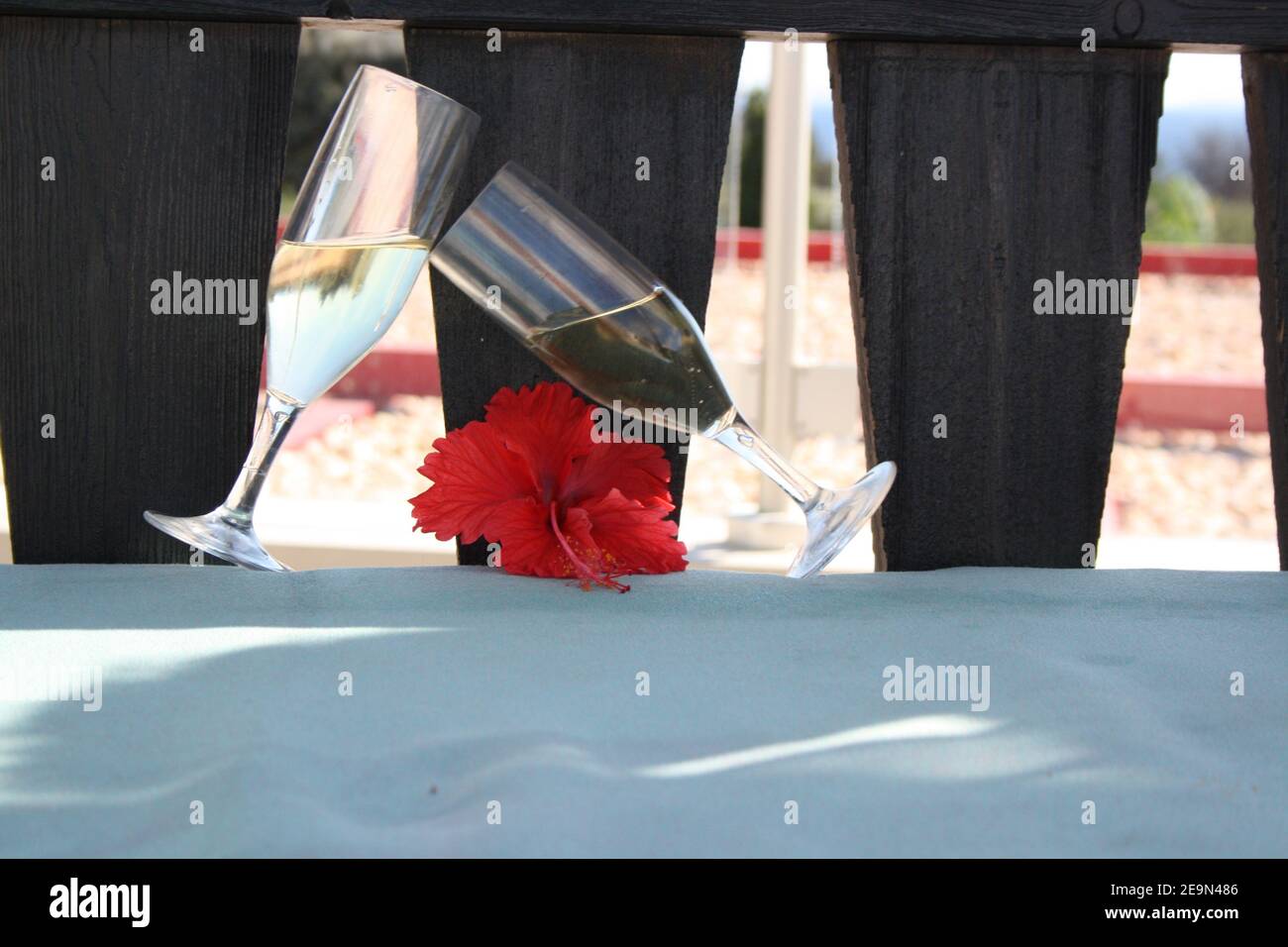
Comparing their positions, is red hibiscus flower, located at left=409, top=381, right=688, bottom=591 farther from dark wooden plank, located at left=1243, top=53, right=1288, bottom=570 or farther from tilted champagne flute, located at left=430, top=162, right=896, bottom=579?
dark wooden plank, located at left=1243, top=53, right=1288, bottom=570

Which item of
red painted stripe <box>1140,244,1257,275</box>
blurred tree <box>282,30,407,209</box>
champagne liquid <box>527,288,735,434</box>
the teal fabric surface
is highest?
blurred tree <box>282,30,407,209</box>

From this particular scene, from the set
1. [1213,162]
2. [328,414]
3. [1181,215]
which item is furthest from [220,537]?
[1213,162]

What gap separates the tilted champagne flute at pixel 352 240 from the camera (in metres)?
1.05

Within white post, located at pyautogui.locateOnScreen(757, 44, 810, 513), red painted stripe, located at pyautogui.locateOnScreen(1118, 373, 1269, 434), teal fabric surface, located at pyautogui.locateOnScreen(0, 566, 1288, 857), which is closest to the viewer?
teal fabric surface, located at pyautogui.locateOnScreen(0, 566, 1288, 857)

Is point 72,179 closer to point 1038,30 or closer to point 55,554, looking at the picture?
point 55,554

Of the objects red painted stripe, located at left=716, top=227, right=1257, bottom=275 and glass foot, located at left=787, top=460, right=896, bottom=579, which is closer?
glass foot, located at left=787, top=460, right=896, bottom=579

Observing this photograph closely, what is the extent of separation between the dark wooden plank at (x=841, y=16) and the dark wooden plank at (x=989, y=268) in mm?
29

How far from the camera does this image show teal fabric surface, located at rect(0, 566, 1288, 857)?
698 mm

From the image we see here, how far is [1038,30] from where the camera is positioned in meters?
1.23

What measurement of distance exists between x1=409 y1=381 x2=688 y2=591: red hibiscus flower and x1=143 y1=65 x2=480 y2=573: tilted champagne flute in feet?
0.38

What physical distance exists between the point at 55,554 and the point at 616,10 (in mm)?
681

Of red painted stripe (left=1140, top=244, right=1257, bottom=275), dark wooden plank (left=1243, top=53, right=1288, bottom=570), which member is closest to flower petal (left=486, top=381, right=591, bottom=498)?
dark wooden plank (left=1243, top=53, right=1288, bottom=570)

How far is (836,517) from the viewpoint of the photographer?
1148mm

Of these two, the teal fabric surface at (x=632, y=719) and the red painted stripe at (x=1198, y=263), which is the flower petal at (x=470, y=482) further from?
the red painted stripe at (x=1198, y=263)
